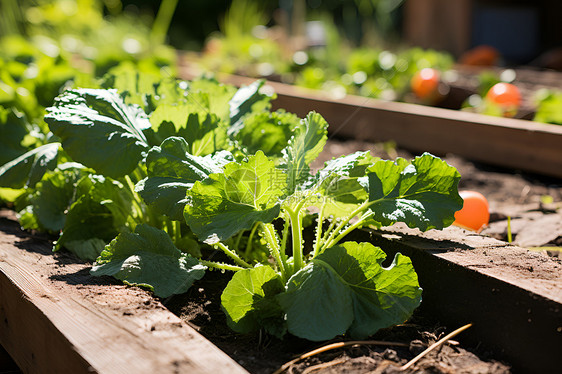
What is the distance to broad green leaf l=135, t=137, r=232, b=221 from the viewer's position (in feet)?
4.40

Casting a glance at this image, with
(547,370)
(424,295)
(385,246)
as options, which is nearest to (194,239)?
(385,246)

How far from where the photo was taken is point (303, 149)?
55.5 inches

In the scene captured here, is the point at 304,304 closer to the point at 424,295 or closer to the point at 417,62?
the point at 424,295

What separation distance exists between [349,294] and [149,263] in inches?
17.3

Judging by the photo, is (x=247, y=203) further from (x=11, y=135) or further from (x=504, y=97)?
(x=504, y=97)

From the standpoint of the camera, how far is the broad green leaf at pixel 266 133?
5.49ft

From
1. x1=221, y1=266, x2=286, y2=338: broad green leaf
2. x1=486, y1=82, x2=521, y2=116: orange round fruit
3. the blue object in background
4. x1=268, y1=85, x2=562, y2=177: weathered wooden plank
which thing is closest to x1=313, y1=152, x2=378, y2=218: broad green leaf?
x1=221, y1=266, x2=286, y2=338: broad green leaf

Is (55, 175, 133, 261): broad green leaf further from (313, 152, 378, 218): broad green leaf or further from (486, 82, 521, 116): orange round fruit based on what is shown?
(486, 82, 521, 116): orange round fruit

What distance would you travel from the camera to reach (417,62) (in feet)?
16.0

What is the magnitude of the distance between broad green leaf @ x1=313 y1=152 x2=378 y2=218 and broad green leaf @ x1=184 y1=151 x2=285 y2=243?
0.11m

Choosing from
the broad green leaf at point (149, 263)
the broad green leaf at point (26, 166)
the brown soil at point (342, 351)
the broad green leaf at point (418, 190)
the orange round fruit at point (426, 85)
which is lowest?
the brown soil at point (342, 351)

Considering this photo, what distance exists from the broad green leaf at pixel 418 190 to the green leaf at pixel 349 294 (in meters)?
0.12

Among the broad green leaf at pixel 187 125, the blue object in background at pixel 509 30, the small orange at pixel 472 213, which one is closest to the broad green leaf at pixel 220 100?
the broad green leaf at pixel 187 125

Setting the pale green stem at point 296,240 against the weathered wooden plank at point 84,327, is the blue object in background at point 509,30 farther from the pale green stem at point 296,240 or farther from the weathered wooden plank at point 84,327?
the weathered wooden plank at point 84,327
